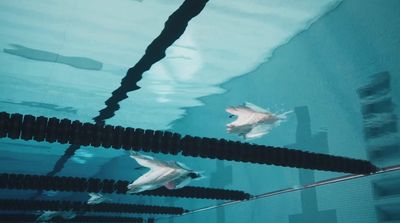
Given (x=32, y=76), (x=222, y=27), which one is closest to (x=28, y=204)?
(x=32, y=76)

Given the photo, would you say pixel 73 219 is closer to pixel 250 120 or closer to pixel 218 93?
pixel 218 93

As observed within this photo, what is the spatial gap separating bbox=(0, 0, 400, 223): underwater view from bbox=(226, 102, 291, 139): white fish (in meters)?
0.02

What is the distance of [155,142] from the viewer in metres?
4.37

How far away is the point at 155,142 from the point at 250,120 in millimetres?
1347

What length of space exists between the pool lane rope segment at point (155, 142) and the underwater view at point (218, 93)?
0.01 m

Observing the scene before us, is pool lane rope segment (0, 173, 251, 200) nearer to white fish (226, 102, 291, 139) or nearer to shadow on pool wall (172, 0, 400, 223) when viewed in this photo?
white fish (226, 102, 291, 139)

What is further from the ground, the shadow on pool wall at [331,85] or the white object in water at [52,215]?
the shadow on pool wall at [331,85]

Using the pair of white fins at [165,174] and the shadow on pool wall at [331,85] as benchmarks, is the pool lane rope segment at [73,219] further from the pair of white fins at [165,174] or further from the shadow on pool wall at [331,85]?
the pair of white fins at [165,174]

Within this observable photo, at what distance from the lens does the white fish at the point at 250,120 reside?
4.49 metres

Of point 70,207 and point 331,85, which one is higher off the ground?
point 331,85

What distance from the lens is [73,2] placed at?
7301 millimetres

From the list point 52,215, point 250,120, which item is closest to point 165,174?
point 250,120

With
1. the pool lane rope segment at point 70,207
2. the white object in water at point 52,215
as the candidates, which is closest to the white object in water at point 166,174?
the pool lane rope segment at point 70,207

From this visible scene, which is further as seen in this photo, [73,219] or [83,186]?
[73,219]
